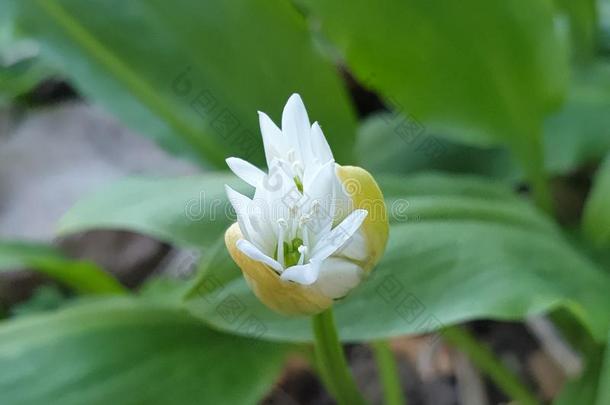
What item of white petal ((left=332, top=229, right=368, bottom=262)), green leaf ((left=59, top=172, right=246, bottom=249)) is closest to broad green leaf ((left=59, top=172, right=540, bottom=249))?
green leaf ((left=59, top=172, right=246, bottom=249))

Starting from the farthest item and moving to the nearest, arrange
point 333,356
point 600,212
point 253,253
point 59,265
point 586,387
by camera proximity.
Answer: point 59,265 → point 600,212 → point 586,387 → point 333,356 → point 253,253

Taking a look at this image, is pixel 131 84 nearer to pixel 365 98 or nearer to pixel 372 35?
pixel 372 35

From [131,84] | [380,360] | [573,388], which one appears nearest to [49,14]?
[131,84]

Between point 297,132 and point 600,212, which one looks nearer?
point 297,132

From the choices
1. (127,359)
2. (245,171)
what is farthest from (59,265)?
(245,171)

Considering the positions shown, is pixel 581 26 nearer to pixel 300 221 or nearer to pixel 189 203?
pixel 189 203

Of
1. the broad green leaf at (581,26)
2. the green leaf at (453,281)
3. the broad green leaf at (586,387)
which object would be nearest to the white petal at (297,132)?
the green leaf at (453,281)
